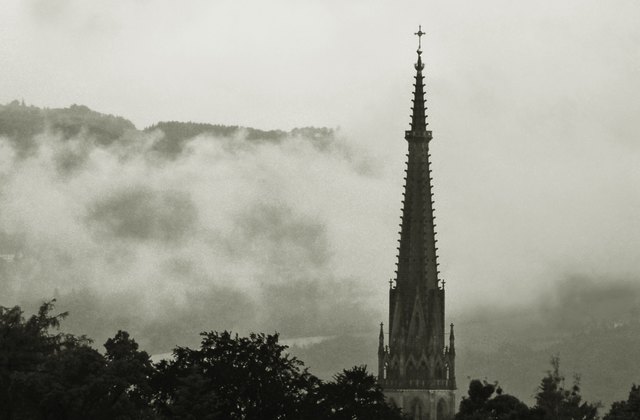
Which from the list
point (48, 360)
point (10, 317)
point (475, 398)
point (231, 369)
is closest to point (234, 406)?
point (231, 369)

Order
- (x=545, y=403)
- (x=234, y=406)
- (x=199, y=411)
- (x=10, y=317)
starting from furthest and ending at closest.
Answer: (x=545, y=403) → (x=10, y=317) → (x=234, y=406) → (x=199, y=411)

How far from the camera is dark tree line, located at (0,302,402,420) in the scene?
437ft

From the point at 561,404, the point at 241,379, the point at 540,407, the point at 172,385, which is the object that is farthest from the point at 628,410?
the point at 172,385

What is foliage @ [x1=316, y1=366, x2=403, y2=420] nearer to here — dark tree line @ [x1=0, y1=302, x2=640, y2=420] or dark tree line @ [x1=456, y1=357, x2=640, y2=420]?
dark tree line @ [x1=0, y1=302, x2=640, y2=420]

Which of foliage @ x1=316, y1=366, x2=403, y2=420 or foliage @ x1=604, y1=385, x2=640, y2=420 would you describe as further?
foliage @ x1=604, y1=385, x2=640, y2=420

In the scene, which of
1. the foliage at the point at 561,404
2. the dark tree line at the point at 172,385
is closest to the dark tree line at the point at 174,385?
the dark tree line at the point at 172,385

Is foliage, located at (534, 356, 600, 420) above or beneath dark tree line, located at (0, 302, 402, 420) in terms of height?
above

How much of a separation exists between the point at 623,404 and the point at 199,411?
1907 inches

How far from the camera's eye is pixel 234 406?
134750 millimetres

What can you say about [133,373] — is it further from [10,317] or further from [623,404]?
[623,404]

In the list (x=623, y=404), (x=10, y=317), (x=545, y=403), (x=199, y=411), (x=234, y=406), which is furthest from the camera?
(x=545, y=403)

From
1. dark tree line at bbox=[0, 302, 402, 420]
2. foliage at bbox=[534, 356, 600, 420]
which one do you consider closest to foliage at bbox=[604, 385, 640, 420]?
foliage at bbox=[534, 356, 600, 420]

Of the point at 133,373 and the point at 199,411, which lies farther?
the point at 133,373

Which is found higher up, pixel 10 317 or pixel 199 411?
pixel 10 317
